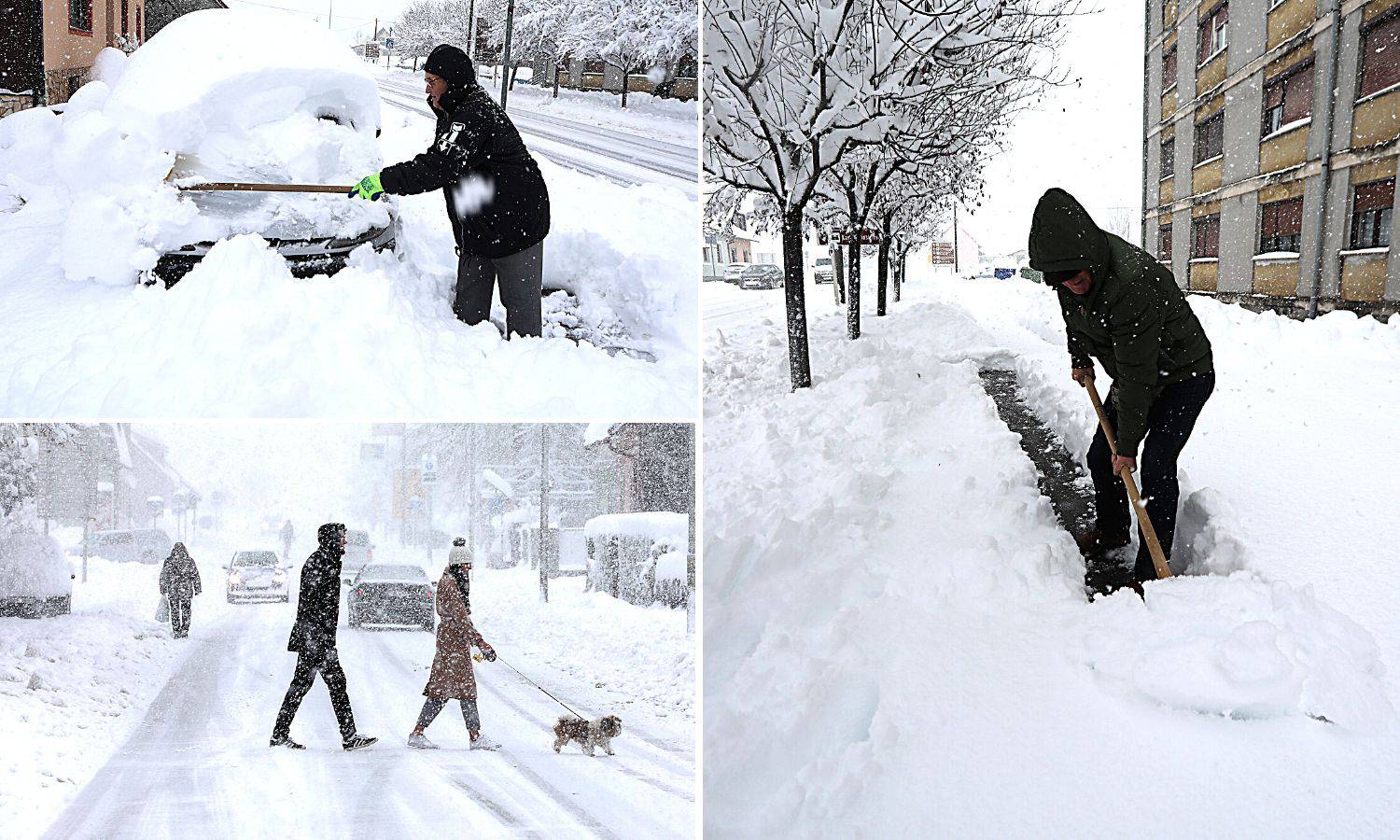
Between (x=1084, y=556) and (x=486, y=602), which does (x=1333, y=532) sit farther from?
(x=486, y=602)

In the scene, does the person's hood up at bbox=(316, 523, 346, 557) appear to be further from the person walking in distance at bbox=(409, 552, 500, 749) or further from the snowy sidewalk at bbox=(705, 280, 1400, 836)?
the snowy sidewalk at bbox=(705, 280, 1400, 836)

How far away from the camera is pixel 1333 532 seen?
11.3 ft

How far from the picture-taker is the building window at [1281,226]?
1475 centimetres

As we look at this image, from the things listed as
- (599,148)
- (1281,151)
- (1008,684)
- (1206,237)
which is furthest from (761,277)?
(599,148)

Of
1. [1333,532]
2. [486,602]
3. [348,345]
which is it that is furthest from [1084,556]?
[348,345]

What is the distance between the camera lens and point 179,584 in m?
2.09

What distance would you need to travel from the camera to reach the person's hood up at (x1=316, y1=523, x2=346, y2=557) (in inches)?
82.6

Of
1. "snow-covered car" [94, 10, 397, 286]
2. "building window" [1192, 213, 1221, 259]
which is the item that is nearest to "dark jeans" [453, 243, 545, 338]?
"snow-covered car" [94, 10, 397, 286]

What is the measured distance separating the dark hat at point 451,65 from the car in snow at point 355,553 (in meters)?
1.11

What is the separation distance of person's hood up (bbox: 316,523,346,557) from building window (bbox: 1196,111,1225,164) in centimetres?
2027

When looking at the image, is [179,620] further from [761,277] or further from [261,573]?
[761,277]

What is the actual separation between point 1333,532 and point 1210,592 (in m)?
1.15

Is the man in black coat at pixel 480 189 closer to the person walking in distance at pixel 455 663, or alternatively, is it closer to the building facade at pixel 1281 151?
the person walking in distance at pixel 455 663

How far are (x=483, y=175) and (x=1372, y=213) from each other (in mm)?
15287
